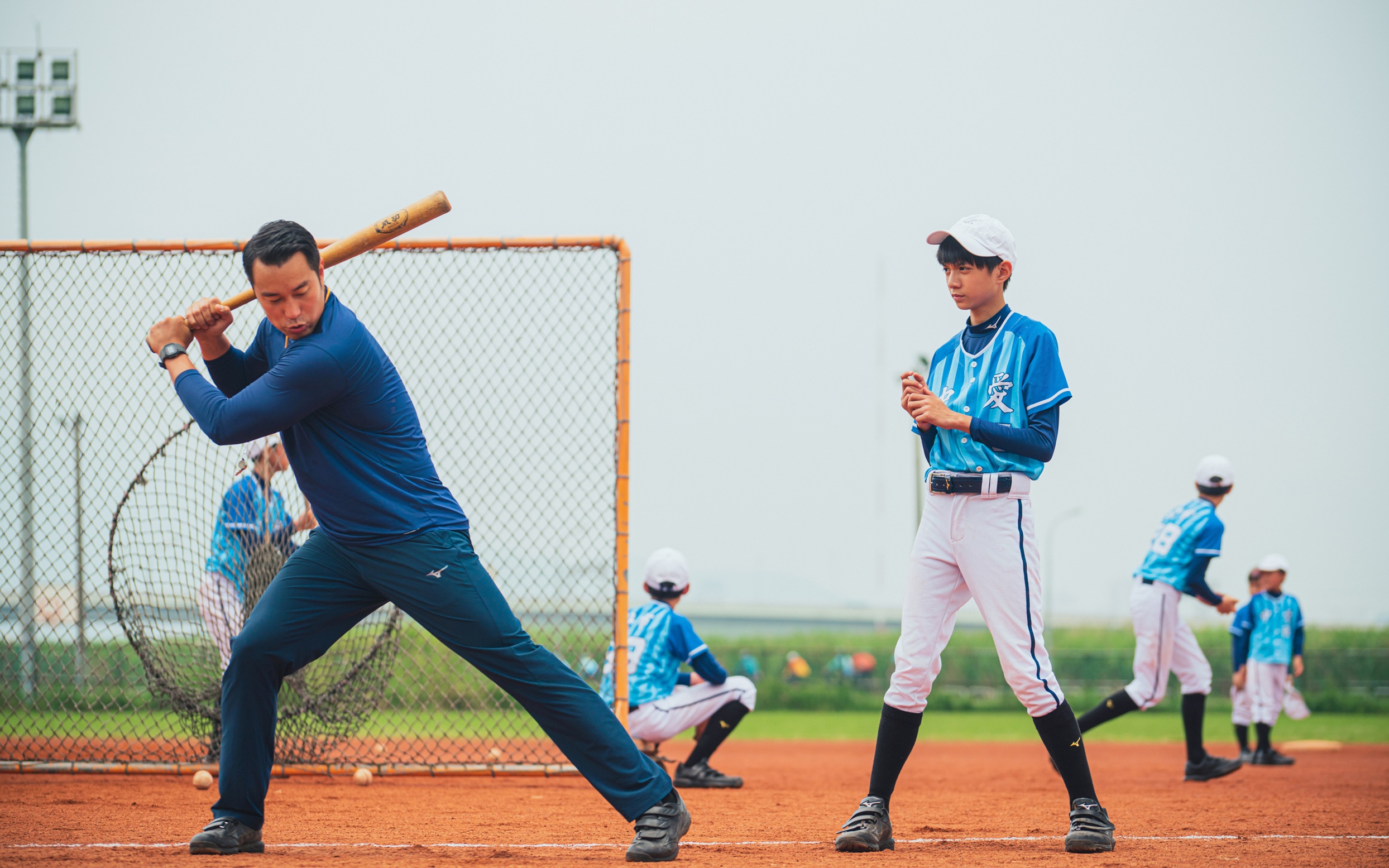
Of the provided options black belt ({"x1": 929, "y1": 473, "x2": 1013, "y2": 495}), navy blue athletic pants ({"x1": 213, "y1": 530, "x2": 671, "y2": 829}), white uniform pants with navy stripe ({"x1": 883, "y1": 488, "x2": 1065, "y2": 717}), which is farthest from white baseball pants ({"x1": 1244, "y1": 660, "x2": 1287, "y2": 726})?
navy blue athletic pants ({"x1": 213, "y1": 530, "x2": 671, "y2": 829})

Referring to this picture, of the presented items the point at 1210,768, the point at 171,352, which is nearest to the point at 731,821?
the point at 171,352

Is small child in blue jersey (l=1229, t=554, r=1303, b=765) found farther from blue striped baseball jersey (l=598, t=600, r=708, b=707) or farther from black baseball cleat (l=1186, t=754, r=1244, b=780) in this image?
blue striped baseball jersey (l=598, t=600, r=708, b=707)

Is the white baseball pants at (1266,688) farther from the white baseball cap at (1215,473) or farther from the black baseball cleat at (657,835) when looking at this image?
the black baseball cleat at (657,835)

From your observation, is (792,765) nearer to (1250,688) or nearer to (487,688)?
(487,688)

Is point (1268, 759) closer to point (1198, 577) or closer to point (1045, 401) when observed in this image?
point (1198, 577)

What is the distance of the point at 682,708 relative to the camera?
23.0 ft

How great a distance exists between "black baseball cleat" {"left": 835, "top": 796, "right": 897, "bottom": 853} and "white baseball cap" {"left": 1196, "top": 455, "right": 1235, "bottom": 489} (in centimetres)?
466

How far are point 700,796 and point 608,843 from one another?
2.22 metres

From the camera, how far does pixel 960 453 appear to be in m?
4.09

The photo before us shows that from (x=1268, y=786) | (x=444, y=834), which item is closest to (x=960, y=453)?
(x=444, y=834)

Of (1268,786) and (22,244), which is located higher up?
(22,244)

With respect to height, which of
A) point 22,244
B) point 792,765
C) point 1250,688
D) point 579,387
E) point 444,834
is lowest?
point 792,765

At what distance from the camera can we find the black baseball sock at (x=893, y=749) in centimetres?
416

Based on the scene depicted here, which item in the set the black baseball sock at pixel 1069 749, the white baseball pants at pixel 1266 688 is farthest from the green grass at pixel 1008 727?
the black baseball sock at pixel 1069 749
